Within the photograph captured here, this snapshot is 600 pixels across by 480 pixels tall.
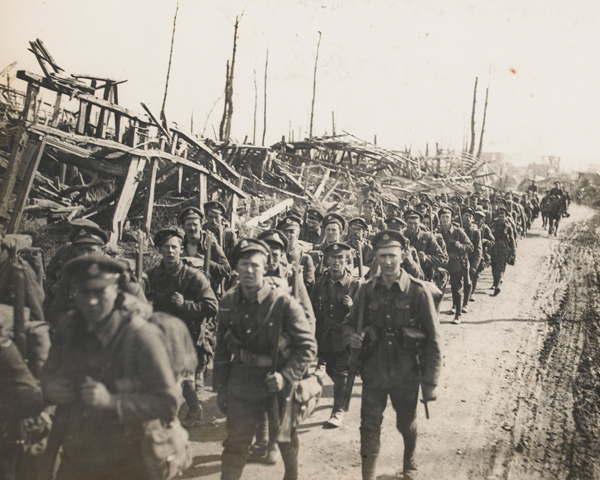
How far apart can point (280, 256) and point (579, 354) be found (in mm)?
5062

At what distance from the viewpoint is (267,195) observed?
15.4 metres

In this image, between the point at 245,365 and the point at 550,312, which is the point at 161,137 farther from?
the point at 550,312

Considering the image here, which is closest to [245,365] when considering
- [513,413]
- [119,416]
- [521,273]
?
[119,416]

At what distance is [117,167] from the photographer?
8.02 meters

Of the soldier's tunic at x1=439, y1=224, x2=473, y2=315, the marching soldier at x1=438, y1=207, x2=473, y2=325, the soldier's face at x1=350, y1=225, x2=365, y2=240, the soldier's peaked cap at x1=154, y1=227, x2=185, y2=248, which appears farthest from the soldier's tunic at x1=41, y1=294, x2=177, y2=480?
the soldier's tunic at x1=439, y1=224, x2=473, y2=315

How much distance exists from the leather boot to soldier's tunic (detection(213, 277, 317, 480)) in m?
0.67

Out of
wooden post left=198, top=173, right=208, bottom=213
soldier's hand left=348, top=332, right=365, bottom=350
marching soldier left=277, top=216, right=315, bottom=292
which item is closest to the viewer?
soldier's hand left=348, top=332, right=365, bottom=350

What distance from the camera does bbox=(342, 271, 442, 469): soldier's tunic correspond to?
373 centimetres

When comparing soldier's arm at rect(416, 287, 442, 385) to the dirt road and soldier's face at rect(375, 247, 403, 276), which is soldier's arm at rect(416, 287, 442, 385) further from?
the dirt road

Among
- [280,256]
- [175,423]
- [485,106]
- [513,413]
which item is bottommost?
[513,413]

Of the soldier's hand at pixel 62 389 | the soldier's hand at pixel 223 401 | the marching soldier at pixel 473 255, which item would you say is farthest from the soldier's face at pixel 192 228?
the marching soldier at pixel 473 255

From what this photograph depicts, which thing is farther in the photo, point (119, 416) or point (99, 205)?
point (99, 205)

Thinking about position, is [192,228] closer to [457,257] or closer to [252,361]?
[252,361]

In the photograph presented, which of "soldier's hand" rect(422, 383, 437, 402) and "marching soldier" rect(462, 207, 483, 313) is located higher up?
"marching soldier" rect(462, 207, 483, 313)
